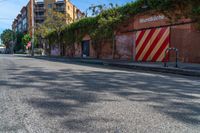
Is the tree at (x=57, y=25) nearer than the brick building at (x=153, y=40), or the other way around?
the brick building at (x=153, y=40)

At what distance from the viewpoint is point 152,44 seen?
20.3 metres

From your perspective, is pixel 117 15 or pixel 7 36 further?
pixel 7 36

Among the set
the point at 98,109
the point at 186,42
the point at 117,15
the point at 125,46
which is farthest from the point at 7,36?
the point at 98,109

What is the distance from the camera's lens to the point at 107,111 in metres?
5.05

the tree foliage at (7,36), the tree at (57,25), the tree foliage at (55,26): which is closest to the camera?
the tree at (57,25)

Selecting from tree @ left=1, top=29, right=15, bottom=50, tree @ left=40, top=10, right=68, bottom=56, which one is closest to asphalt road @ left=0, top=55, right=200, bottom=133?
tree @ left=40, top=10, right=68, bottom=56

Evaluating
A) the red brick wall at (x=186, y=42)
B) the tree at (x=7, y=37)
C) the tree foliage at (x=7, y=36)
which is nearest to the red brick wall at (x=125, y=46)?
the red brick wall at (x=186, y=42)

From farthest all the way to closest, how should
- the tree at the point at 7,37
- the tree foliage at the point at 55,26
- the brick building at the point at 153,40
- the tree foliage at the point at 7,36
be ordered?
1. the tree foliage at the point at 7,36
2. the tree at the point at 7,37
3. the tree foliage at the point at 55,26
4. the brick building at the point at 153,40

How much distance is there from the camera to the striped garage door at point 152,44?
19266 millimetres

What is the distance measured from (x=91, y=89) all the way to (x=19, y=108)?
237 centimetres

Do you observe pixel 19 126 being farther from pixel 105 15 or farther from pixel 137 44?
pixel 105 15

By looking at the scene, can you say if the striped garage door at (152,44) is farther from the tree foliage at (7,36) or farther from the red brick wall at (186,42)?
the tree foliage at (7,36)

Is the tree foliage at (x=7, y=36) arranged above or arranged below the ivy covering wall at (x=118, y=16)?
above

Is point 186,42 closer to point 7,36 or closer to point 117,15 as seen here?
point 117,15
